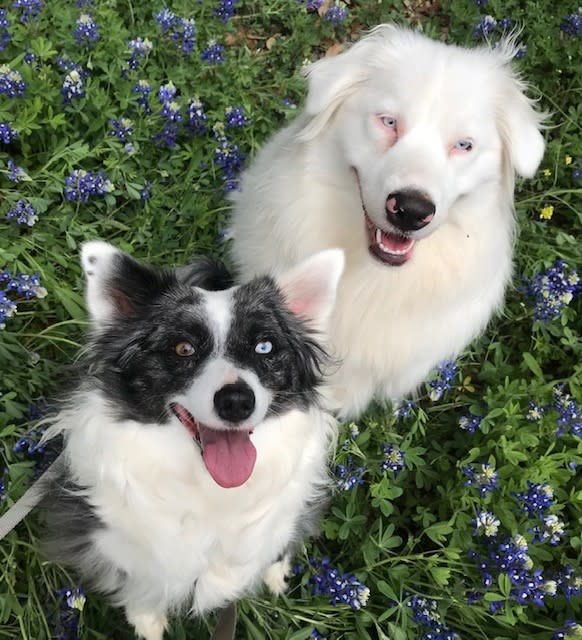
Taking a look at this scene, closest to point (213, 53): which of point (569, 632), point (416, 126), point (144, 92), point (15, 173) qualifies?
point (144, 92)

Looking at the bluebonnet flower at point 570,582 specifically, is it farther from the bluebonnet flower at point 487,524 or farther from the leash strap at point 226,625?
the leash strap at point 226,625

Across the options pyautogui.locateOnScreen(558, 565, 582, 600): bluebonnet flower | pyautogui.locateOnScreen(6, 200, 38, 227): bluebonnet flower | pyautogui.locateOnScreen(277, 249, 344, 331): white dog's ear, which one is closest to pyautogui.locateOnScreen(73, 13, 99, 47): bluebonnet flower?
pyautogui.locateOnScreen(6, 200, 38, 227): bluebonnet flower

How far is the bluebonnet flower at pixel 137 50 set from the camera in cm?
318

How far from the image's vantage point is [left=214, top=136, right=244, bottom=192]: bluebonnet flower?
131 inches

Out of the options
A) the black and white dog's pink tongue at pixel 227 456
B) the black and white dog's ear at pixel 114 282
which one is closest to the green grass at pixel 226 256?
the black and white dog's ear at pixel 114 282

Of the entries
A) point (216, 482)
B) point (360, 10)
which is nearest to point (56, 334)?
point (216, 482)

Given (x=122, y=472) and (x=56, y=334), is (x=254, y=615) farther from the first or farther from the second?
(x=56, y=334)

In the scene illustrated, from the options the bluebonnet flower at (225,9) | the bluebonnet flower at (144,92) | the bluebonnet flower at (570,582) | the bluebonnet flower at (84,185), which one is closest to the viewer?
the bluebonnet flower at (570,582)

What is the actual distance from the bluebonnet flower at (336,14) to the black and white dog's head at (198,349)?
2507 millimetres

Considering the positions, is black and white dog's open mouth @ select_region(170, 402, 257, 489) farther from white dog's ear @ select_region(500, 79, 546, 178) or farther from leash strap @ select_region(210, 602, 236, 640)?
white dog's ear @ select_region(500, 79, 546, 178)

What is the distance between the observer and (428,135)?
215 cm

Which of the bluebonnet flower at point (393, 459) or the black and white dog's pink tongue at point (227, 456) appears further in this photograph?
the bluebonnet flower at point (393, 459)

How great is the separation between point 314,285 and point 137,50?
200 cm

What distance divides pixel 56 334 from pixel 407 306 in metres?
1.69
